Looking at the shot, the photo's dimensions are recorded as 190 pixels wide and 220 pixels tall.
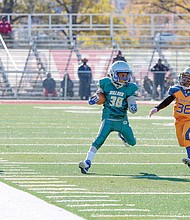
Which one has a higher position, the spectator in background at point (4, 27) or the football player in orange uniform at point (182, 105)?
the football player in orange uniform at point (182, 105)

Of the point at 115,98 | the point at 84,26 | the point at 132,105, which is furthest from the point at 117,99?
the point at 84,26

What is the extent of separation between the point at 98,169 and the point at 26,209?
336cm

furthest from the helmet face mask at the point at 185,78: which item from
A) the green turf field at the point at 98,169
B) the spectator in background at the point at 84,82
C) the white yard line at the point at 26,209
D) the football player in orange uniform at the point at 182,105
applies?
the spectator in background at the point at 84,82

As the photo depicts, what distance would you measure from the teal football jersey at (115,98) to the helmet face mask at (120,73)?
9cm

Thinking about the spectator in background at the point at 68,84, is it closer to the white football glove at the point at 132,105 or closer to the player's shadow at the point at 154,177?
the white football glove at the point at 132,105

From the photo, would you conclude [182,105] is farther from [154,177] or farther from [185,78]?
[154,177]

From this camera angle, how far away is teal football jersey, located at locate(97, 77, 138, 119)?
1113 centimetres

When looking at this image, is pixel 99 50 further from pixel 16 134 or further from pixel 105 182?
pixel 105 182

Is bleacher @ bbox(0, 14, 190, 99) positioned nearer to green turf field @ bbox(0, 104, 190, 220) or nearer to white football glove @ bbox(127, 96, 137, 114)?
green turf field @ bbox(0, 104, 190, 220)

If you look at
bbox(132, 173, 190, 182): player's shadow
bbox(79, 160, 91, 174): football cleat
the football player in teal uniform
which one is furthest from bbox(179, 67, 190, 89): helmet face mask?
bbox(79, 160, 91, 174): football cleat

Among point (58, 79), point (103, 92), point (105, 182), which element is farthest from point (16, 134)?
point (58, 79)

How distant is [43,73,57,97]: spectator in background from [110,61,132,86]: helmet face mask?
18.1m

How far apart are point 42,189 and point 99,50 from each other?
25.7m

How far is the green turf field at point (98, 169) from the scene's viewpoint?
8414mm
